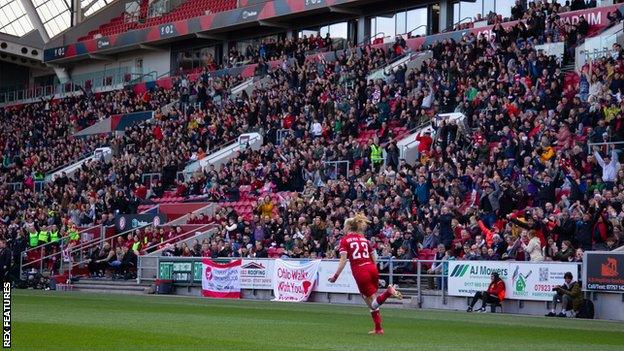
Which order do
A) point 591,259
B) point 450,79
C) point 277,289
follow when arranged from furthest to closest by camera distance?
1. point 450,79
2. point 277,289
3. point 591,259

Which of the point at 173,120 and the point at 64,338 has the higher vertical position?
the point at 173,120

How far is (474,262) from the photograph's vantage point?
26750 mm

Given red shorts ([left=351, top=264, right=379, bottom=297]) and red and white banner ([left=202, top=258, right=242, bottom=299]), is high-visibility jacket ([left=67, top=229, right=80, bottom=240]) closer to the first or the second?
red and white banner ([left=202, top=258, right=242, bottom=299])

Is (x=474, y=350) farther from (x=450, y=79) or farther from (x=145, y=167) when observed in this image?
(x=145, y=167)

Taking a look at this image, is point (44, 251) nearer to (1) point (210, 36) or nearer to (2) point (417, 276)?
(2) point (417, 276)

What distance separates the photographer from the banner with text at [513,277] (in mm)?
25047

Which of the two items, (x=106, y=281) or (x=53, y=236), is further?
(x=53, y=236)

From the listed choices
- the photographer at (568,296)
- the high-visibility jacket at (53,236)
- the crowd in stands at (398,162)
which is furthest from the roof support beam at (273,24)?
the photographer at (568,296)

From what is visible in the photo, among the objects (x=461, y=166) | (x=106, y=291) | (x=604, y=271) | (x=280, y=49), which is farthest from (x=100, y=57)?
(x=604, y=271)

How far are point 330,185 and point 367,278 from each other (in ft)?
62.0

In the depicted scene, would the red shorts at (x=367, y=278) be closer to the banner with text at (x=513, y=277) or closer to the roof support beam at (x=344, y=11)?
the banner with text at (x=513, y=277)

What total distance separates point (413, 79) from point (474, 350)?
1031 inches

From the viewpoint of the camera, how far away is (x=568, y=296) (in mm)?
24328

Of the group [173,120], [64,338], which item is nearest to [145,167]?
[173,120]
